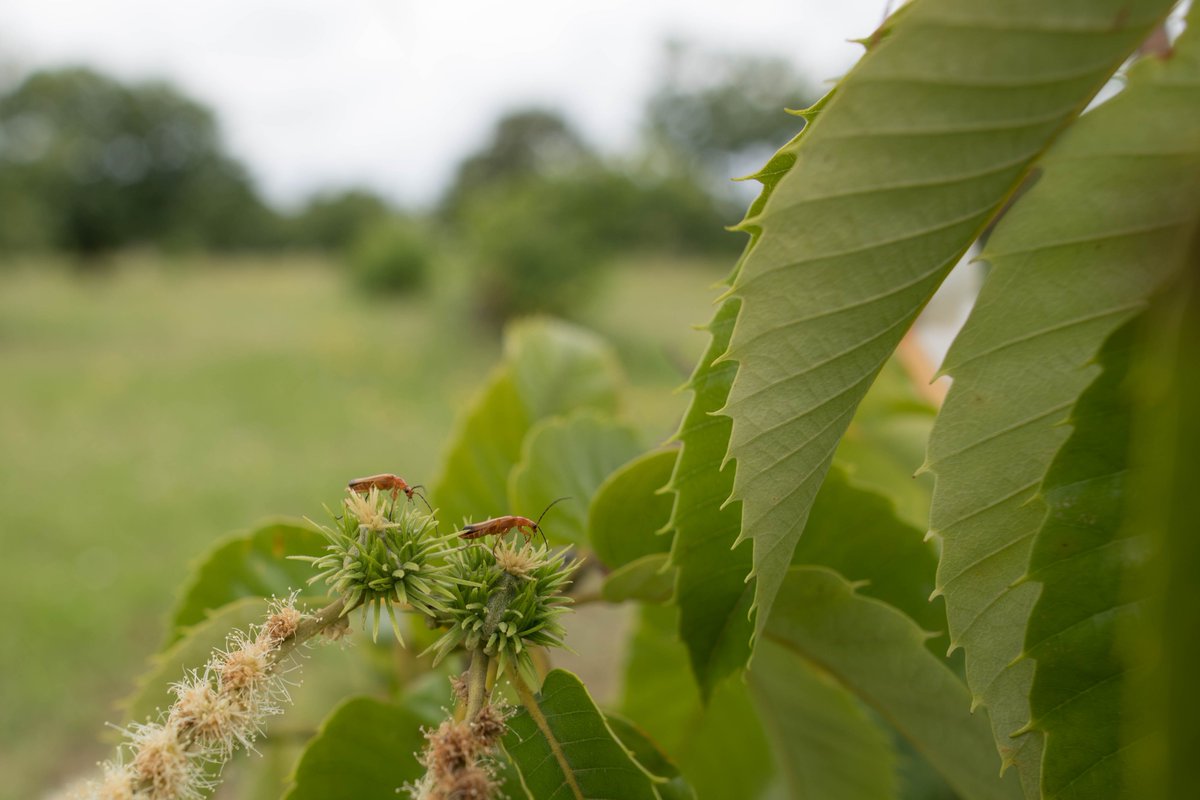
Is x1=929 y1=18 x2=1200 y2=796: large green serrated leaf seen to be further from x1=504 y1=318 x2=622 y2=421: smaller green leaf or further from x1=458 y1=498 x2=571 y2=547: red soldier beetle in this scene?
x1=504 y1=318 x2=622 y2=421: smaller green leaf

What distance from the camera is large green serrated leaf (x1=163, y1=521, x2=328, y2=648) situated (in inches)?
25.9

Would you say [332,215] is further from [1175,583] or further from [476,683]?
[1175,583]

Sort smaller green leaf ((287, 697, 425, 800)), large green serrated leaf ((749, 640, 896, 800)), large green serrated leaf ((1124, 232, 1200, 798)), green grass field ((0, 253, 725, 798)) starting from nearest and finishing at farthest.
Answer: large green serrated leaf ((1124, 232, 1200, 798)), smaller green leaf ((287, 697, 425, 800)), large green serrated leaf ((749, 640, 896, 800)), green grass field ((0, 253, 725, 798))

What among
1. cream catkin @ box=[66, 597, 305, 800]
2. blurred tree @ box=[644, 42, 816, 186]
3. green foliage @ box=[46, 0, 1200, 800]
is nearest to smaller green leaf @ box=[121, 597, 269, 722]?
green foliage @ box=[46, 0, 1200, 800]

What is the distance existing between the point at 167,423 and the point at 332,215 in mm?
17073

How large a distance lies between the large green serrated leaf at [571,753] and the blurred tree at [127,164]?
18726 millimetres

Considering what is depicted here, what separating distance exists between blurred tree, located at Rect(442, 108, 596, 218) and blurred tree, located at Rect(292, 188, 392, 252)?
8.34ft

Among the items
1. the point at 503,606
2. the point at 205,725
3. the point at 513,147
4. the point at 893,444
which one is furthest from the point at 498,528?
the point at 513,147

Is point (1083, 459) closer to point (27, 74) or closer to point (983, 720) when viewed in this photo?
point (983, 720)

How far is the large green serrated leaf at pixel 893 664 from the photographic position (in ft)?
1.59

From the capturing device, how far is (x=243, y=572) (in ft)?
2.22

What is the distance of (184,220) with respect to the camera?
20.2 m

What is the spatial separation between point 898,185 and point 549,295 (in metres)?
10.5

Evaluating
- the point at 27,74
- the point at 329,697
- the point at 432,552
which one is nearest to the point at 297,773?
the point at 432,552
